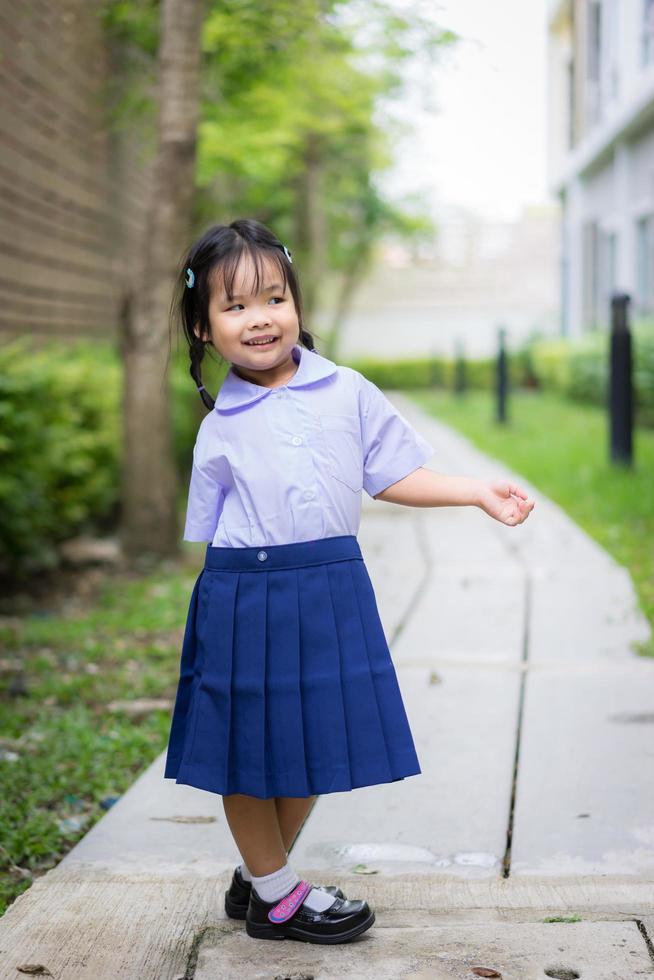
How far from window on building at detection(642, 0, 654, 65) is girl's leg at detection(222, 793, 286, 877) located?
14.1 meters

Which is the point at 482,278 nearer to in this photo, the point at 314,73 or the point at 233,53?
the point at 314,73

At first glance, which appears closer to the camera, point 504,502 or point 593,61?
point 504,502

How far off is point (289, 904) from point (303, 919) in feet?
0.13

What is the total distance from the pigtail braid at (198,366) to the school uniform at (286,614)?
51mm

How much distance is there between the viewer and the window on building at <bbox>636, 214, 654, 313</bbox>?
16109mm

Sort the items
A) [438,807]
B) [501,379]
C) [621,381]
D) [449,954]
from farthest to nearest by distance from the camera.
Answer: [501,379]
[621,381]
[438,807]
[449,954]

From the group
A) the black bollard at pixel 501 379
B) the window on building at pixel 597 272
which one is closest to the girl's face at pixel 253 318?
the black bollard at pixel 501 379

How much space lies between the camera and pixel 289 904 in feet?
8.23

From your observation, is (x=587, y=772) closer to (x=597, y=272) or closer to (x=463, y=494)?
(x=463, y=494)

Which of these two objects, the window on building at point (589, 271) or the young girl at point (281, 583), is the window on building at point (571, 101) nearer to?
the window on building at point (589, 271)

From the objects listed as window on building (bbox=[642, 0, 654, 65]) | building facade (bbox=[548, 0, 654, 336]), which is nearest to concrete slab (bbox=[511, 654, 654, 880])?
building facade (bbox=[548, 0, 654, 336])

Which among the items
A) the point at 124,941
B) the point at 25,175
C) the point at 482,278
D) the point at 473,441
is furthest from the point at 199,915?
the point at 482,278

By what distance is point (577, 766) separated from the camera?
3457 millimetres

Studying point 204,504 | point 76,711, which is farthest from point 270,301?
point 76,711
